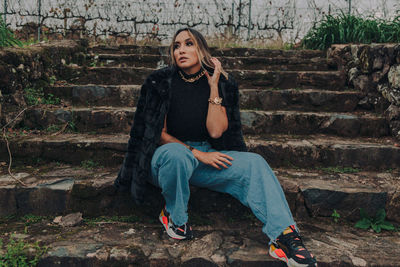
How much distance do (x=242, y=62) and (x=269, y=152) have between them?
1.96m

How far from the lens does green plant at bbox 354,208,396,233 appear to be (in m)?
1.99

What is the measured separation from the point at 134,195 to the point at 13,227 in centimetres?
80

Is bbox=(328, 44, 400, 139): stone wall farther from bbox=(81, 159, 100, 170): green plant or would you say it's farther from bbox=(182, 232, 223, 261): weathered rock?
bbox=(81, 159, 100, 170): green plant

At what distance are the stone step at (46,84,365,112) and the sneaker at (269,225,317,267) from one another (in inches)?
73.4

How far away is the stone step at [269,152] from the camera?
2.42m

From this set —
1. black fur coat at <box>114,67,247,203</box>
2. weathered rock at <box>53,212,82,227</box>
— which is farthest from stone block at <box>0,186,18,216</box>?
black fur coat at <box>114,67,247,203</box>

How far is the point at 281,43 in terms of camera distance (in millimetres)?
5637

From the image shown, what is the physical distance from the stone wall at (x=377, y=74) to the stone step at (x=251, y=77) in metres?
0.20

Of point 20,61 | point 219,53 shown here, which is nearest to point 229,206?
point 20,61

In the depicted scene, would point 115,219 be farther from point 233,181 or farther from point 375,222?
point 375,222

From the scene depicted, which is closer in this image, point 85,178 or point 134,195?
point 134,195

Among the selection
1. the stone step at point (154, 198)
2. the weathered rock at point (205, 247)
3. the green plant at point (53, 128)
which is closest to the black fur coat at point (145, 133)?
the stone step at point (154, 198)

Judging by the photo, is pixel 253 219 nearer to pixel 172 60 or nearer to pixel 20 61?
pixel 172 60

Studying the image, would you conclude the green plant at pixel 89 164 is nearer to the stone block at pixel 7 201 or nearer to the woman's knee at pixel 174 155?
the stone block at pixel 7 201
